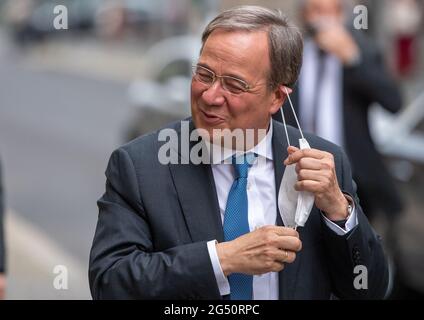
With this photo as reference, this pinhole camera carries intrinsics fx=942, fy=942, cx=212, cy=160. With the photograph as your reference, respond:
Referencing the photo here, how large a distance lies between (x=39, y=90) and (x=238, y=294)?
76.4 ft

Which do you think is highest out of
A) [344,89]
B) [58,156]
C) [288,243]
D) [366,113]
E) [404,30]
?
[404,30]

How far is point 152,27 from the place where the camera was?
39.1 meters

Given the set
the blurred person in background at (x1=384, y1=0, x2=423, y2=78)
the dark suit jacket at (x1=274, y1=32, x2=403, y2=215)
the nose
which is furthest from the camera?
the blurred person in background at (x1=384, y1=0, x2=423, y2=78)

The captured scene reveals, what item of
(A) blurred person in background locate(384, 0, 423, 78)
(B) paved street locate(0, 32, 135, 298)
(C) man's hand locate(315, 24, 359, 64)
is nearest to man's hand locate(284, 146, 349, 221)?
(C) man's hand locate(315, 24, 359, 64)

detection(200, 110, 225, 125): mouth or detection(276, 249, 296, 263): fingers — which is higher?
detection(200, 110, 225, 125): mouth

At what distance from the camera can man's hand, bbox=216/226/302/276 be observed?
2.29 meters

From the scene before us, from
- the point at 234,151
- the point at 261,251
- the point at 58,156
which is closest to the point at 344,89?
the point at 234,151

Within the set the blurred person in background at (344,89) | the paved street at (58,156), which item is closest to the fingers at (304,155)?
the blurred person in background at (344,89)

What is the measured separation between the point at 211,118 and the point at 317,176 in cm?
32

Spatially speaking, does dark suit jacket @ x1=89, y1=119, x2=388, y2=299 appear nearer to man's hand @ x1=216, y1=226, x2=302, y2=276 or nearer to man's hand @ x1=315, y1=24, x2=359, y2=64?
man's hand @ x1=216, y1=226, x2=302, y2=276

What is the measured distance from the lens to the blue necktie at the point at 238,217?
2.45 m

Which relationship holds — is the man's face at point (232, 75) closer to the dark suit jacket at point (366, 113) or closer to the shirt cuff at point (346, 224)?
the shirt cuff at point (346, 224)

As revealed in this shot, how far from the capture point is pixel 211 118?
7.95 ft

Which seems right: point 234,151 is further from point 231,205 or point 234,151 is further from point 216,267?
point 216,267
